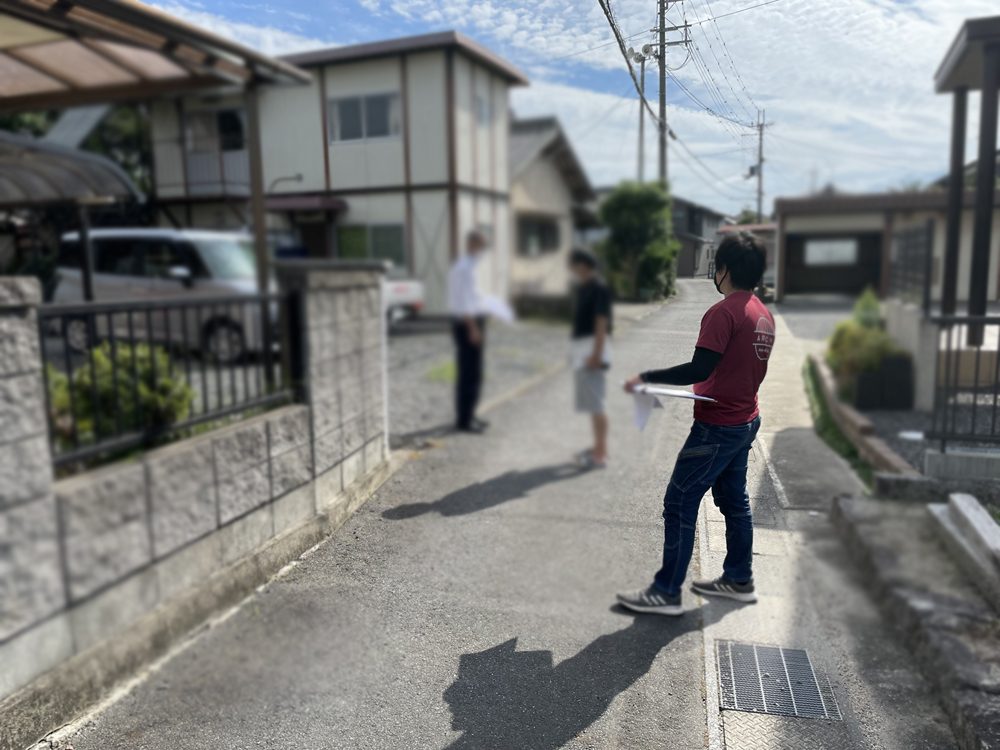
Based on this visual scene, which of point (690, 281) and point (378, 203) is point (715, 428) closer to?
point (690, 281)

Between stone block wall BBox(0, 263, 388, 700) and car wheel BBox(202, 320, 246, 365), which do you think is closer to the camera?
stone block wall BBox(0, 263, 388, 700)

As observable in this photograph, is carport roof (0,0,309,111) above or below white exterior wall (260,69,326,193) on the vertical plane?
above

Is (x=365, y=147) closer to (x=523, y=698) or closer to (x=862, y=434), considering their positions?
(x=523, y=698)

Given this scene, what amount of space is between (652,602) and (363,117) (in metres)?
1.40

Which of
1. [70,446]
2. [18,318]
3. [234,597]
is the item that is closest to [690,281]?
[234,597]

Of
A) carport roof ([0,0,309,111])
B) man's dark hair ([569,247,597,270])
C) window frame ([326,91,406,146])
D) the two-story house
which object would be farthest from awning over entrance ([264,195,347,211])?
man's dark hair ([569,247,597,270])

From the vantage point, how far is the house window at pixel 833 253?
143cm

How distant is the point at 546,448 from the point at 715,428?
51cm

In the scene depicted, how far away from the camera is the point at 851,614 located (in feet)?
8.16

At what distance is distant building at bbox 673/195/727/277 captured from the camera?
1.43 meters

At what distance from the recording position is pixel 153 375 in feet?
6.75

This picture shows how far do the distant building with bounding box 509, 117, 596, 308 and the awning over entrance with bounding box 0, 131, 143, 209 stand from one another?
8.03 feet

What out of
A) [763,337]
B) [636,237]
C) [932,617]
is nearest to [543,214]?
[636,237]

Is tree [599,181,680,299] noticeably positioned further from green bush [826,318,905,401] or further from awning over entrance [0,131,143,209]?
awning over entrance [0,131,143,209]
